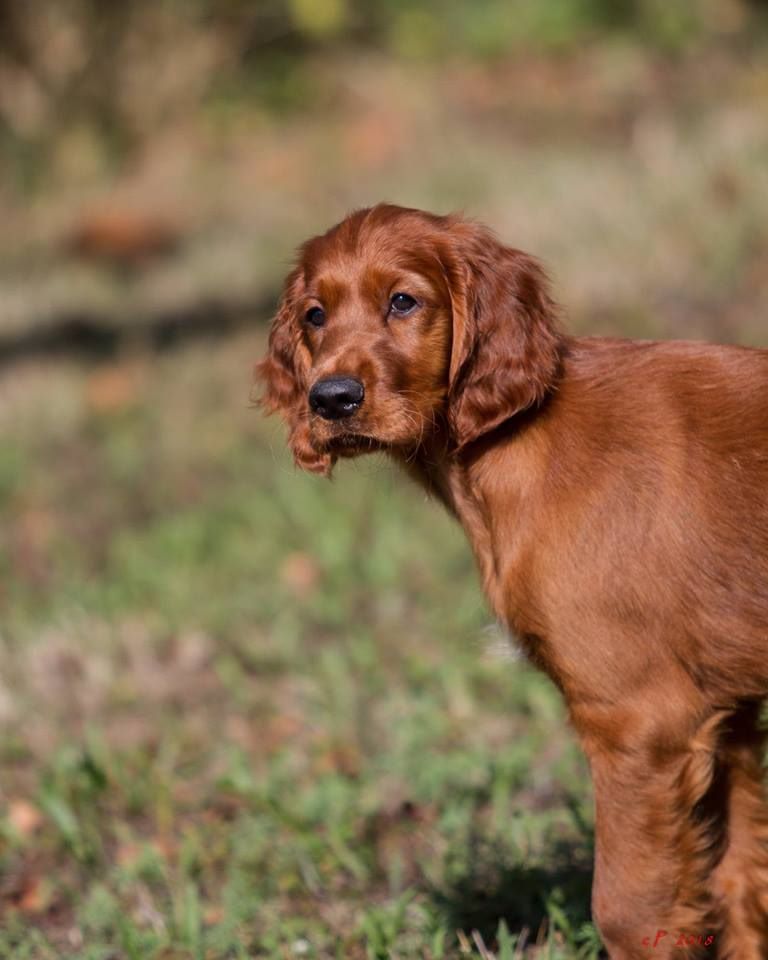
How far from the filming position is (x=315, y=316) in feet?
12.2

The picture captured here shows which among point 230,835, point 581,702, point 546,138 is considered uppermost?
point 546,138

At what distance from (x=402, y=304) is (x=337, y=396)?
1.17ft

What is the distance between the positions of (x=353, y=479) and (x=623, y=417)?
4.44m

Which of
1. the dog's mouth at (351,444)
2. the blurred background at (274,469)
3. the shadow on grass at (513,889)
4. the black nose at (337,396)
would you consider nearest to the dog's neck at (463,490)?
the dog's mouth at (351,444)

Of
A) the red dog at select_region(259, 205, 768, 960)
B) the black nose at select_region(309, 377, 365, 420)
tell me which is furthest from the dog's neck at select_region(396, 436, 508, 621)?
the black nose at select_region(309, 377, 365, 420)

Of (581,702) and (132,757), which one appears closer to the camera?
(581,702)

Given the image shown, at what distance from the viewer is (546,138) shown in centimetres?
1380

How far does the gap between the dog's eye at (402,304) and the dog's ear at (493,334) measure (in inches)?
4.4

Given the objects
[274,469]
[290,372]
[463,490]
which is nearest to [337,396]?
[463,490]

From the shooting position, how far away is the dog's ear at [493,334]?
341 centimetres

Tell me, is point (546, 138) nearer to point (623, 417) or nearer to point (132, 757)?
point (132, 757)

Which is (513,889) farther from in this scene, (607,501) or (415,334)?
(415,334)

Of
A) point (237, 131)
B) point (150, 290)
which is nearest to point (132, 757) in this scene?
point (150, 290)
